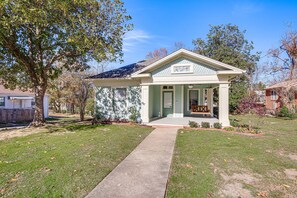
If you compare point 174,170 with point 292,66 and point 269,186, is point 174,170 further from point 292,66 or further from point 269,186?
point 292,66

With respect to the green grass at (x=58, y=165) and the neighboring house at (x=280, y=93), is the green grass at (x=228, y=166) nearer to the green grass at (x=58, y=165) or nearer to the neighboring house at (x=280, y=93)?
the green grass at (x=58, y=165)

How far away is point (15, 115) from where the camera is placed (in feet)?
53.0

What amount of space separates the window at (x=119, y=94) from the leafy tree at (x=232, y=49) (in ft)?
54.8

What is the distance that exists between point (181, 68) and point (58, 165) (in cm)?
902

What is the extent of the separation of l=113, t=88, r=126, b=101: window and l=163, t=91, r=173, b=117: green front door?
11.7 feet

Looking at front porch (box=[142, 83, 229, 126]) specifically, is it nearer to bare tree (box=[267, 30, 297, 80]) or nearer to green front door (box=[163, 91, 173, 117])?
green front door (box=[163, 91, 173, 117])

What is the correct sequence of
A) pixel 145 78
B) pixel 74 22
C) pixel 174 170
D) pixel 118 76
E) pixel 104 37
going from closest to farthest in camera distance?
pixel 174 170
pixel 74 22
pixel 104 37
pixel 145 78
pixel 118 76

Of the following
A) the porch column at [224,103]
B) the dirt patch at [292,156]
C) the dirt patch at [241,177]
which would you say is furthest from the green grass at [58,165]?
the porch column at [224,103]

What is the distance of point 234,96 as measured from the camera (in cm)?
2334

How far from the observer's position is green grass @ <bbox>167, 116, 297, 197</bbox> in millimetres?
3652

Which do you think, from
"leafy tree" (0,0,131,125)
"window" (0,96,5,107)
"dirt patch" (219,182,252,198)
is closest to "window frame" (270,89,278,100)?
"leafy tree" (0,0,131,125)

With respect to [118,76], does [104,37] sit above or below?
above

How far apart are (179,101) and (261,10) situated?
937 cm

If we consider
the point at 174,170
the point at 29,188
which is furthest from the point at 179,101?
the point at 29,188
